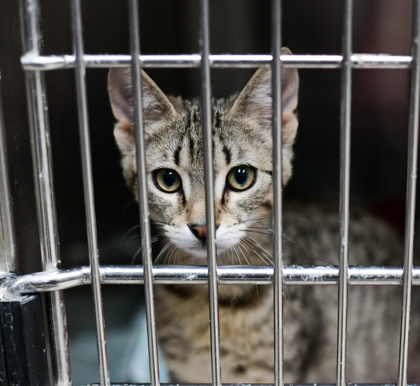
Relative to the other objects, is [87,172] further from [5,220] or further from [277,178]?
[277,178]

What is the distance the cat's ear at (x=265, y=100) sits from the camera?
0.98 metres

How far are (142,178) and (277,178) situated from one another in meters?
0.17

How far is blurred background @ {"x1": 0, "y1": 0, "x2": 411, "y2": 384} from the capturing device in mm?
1261

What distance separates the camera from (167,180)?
1088mm

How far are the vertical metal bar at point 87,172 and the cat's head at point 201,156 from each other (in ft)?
0.98

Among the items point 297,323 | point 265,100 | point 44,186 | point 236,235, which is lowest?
point 297,323

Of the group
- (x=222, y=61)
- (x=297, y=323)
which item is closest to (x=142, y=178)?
(x=222, y=61)

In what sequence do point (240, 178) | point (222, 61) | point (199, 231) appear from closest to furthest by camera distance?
point (222, 61) < point (199, 231) < point (240, 178)

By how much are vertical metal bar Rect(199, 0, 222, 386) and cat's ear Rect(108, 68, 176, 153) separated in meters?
0.33

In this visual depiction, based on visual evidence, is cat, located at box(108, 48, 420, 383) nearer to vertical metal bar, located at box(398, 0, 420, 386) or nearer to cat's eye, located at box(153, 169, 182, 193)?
cat's eye, located at box(153, 169, 182, 193)

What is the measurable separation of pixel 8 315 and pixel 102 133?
28.8 inches

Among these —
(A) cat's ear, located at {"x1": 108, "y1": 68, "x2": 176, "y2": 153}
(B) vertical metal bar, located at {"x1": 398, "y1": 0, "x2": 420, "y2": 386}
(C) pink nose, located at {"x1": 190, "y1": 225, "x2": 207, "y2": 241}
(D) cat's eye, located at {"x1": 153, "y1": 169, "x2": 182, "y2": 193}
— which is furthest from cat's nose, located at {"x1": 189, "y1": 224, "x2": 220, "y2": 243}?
(B) vertical metal bar, located at {"x1": 398, "y1": 0, "x2": 420, "y2": 386}

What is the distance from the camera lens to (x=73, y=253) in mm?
1329

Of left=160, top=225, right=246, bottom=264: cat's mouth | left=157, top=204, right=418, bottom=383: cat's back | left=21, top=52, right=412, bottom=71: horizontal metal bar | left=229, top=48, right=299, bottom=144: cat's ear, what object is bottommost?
left=157, top=204, right=418, bottom=383: cat's back
